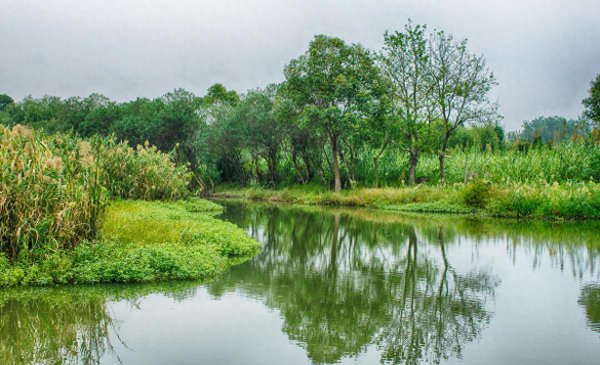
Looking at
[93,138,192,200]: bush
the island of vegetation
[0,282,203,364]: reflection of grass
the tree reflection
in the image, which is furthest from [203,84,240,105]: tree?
[0,282,203,364]: reflection of grass

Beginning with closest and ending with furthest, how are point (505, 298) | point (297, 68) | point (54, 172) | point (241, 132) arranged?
point (505, 298), point (54, 172), point (297, 68), point (241, 132)

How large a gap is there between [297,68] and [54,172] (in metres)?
25.1

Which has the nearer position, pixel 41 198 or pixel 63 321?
pixel 63 321

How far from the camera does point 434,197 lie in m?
27.7

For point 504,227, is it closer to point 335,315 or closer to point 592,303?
point 592,303

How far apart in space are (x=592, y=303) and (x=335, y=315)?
4.28 meters

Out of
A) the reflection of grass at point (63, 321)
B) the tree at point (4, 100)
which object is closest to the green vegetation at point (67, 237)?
the reflection of grass at point (63, 321)

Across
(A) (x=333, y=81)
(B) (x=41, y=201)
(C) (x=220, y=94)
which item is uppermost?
(C) (x=220, y=94)

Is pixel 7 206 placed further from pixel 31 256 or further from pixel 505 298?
pixel 505 298

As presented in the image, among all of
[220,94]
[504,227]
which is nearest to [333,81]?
[504,227]

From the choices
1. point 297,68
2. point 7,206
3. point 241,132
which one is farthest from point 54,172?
point 241,132

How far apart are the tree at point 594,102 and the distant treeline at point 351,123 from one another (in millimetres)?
96

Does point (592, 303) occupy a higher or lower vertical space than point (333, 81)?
lower

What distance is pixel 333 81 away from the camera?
33125 millimetres
